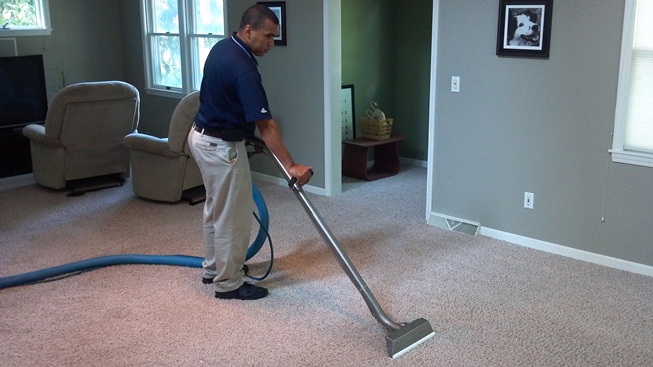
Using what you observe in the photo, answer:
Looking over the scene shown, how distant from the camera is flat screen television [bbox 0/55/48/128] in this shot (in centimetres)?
638

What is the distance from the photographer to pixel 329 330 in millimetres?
3143

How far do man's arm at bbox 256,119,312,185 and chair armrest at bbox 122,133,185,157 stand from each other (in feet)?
6.73

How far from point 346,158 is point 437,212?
159cm

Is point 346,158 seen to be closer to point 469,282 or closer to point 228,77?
point 469,282

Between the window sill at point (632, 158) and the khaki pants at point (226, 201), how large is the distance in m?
2.10

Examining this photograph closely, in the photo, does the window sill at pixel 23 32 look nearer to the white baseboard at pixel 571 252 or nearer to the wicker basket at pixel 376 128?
the wicker basket at pixel 376 128

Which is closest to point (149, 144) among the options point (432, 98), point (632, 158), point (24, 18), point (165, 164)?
point (165, 164)

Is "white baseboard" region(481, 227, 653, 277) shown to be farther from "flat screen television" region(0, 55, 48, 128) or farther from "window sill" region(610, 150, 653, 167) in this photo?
"flat screen television" region(0, 55, 48, 128)

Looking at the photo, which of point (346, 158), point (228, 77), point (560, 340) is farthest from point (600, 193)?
point (346, 158)

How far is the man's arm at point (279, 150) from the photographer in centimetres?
309

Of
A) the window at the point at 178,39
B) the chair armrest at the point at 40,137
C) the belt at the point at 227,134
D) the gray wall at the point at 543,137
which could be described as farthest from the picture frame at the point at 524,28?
the chair armrest at the point at 40,137

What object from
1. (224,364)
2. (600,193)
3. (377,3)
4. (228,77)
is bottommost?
(224,364)

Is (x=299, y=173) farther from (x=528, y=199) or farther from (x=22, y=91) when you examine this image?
(x=22, y=91)

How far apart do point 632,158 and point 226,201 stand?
2.28 meters
